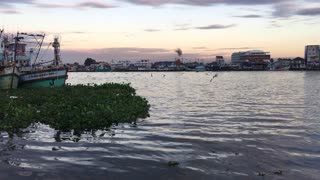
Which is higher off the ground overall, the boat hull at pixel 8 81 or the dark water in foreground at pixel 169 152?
the boat hull at pixel 8 81

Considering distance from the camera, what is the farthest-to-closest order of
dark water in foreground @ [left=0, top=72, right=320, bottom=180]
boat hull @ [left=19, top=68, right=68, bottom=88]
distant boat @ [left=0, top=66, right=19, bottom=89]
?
boat hull @ [left=19, top=68, right=68, bottom=88]
distant boat @ [left=0, top=66, right=19, bottom=89]
dark water in foreground @ [left=0, top=72, right=320, bottom=180]

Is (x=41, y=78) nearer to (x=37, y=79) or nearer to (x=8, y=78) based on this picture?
(x=37, y=79)

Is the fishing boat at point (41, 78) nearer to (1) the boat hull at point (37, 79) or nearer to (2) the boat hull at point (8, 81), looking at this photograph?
(1) the boat hull at point (37, 79)

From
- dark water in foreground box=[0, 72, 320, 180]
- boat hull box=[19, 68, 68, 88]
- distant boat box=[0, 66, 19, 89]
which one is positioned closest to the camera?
Result: dark water in foreground box=[0, 72, 320, 180]

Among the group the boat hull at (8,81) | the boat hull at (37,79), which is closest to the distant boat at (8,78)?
the boat hull at (8,81)

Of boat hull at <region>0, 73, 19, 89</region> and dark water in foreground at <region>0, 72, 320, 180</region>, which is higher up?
boat hull at <region>0, 73, 19, 89</region>

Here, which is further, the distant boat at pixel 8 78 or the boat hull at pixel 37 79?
the boat hull at pixel 37 79

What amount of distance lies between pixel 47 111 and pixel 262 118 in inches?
601

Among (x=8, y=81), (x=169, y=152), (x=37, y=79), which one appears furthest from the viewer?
(x=37, y=79)

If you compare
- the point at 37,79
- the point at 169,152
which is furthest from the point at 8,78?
the point at 169,152

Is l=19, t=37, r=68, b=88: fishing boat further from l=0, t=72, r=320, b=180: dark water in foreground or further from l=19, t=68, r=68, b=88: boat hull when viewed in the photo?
l=0, t=72, r=320, b=180: dark water in foreground

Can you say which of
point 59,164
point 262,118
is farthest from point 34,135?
point 262,118

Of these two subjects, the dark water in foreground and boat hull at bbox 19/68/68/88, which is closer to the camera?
the dark water in foreground

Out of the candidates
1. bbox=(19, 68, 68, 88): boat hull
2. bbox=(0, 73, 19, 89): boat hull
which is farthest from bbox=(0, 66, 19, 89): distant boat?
bbox=(19, 68, 68, 88): boat hull
